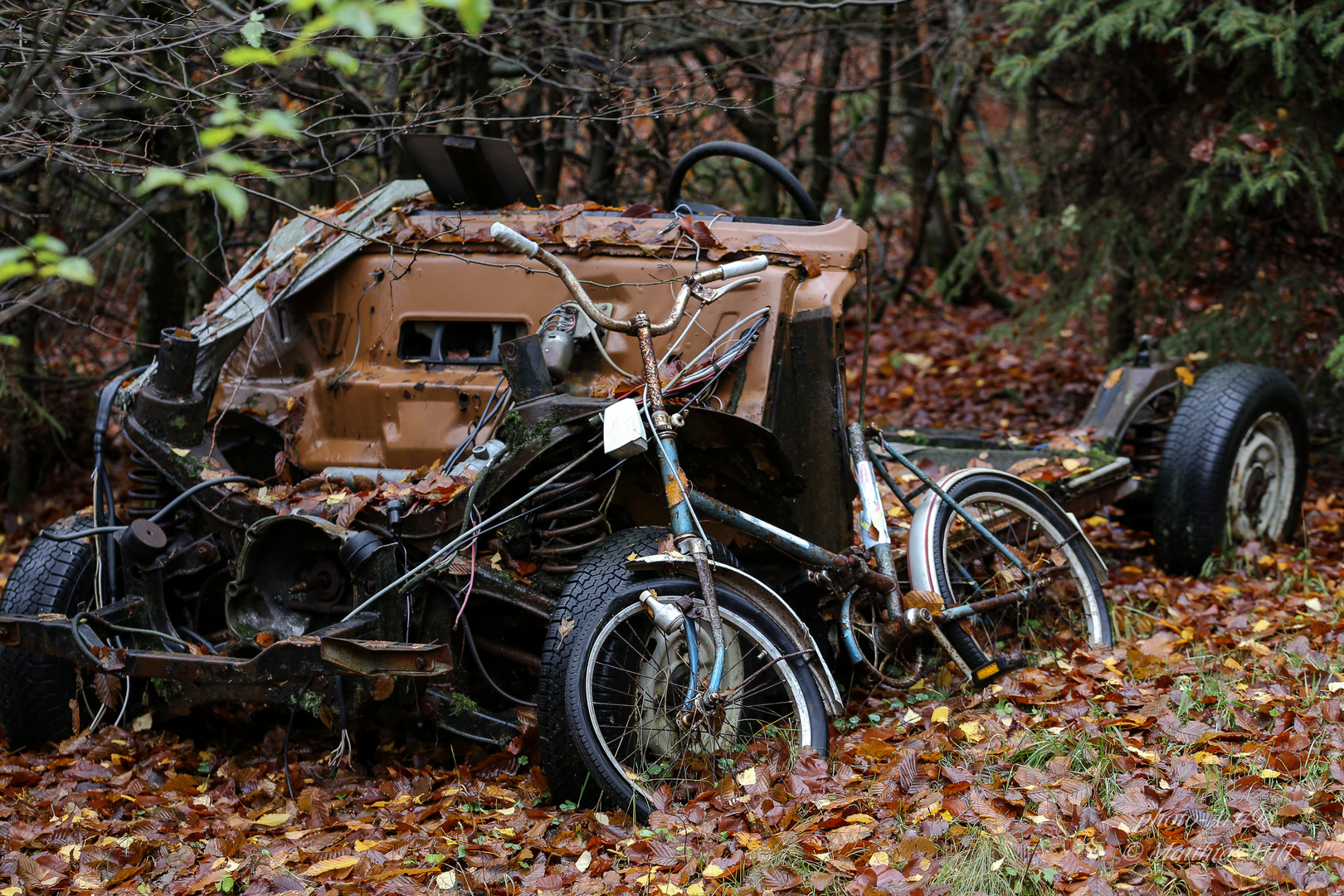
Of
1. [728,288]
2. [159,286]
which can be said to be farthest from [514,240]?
[159,286]

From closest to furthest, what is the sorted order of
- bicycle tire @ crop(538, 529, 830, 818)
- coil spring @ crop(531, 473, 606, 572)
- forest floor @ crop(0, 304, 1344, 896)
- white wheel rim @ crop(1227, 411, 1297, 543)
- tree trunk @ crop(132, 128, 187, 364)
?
forest floor @ crop(0, 304, 1344, 896), bicycle tire @ crop(538, 529, 830, 818), coil spring @ crop(531, 473, 606, 572), white wheel rim @ crop(1227, 411, 1297, 543), tree trunk @ crop(132, 128, 187, 364)

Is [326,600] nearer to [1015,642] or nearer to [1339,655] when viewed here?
[1015,642]

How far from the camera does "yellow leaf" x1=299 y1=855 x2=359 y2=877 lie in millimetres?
3199

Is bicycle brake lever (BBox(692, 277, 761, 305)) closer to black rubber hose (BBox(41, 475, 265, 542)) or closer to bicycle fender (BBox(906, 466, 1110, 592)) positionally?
bicycle fender (BBox(906, 466, 1110, 592))

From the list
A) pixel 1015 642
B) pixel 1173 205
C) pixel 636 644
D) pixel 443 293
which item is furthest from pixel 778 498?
pixel 1173 205

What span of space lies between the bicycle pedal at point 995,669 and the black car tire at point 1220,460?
1.77 m

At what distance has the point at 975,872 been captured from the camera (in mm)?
2904

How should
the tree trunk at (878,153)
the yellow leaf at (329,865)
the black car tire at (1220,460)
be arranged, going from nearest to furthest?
1. the yellow leaf at (329,865)
2. the black car tire at (1220,460)
3. the tree trunk at (878,153)

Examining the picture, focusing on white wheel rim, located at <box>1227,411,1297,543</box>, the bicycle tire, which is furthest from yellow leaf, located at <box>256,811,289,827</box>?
white wheel rim, located at <box>1227,411,1297,543</box>

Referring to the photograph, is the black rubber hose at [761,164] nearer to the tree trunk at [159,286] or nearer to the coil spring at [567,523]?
the coil spring at [567,523]

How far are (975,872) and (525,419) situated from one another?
6.26 feet

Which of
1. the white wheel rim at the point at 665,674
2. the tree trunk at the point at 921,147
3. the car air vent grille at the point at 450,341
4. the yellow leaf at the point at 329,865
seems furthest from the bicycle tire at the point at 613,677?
the tree trunk at the point at 921,147

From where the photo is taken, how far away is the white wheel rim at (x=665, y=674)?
3400mm

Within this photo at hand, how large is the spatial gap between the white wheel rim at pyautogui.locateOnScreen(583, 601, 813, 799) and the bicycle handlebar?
0.89m
